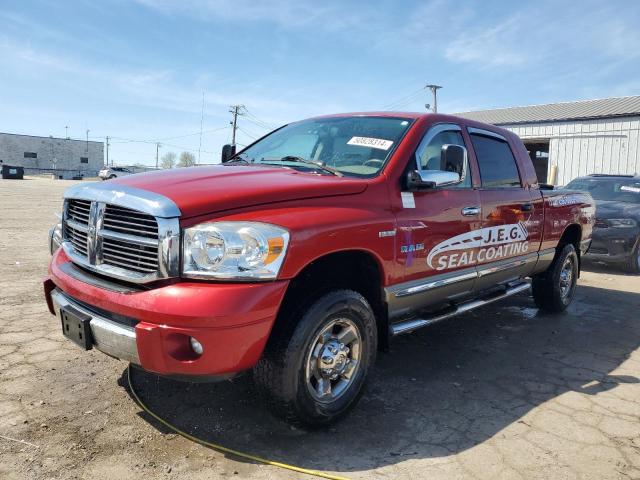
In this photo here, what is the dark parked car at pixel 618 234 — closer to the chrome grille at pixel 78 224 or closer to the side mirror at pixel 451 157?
the side mirror at pixel 451 157

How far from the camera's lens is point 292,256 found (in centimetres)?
253

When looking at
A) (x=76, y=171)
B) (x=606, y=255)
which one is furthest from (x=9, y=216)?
(x=76, y=171)

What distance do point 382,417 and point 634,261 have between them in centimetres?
736

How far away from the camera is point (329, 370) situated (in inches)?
114

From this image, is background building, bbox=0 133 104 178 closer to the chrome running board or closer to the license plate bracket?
the chrome running board

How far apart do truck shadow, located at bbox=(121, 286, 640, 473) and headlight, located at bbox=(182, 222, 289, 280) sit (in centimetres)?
85

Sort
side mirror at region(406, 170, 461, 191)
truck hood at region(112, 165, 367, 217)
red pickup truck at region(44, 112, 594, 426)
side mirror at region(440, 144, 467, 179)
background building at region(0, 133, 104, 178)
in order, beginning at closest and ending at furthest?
red pickup truck at region(44, 112, 594, 426)
truck hood at region(112, 165, 367, 217)
side mirror at region(406, 170, 461, 191)
side mirror at region(440, 144, 467, 179)
background building at region(0, 133, 104, 178)

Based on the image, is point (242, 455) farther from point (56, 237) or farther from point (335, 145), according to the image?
point (335, 145)

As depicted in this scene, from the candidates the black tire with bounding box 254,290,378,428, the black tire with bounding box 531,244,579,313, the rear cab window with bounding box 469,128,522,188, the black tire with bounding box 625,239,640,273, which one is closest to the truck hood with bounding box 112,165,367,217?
the black tire with bounding box 254,290,378,428

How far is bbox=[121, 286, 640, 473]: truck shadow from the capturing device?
2.77 m

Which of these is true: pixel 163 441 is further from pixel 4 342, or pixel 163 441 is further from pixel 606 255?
pixel 606 255

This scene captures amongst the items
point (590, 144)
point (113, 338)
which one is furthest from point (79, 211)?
point (590, 144)

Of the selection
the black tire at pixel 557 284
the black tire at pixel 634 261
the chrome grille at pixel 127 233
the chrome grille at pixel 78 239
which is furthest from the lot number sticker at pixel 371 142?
the black tire at pixel 634 261

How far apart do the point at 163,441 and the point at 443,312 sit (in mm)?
2148
